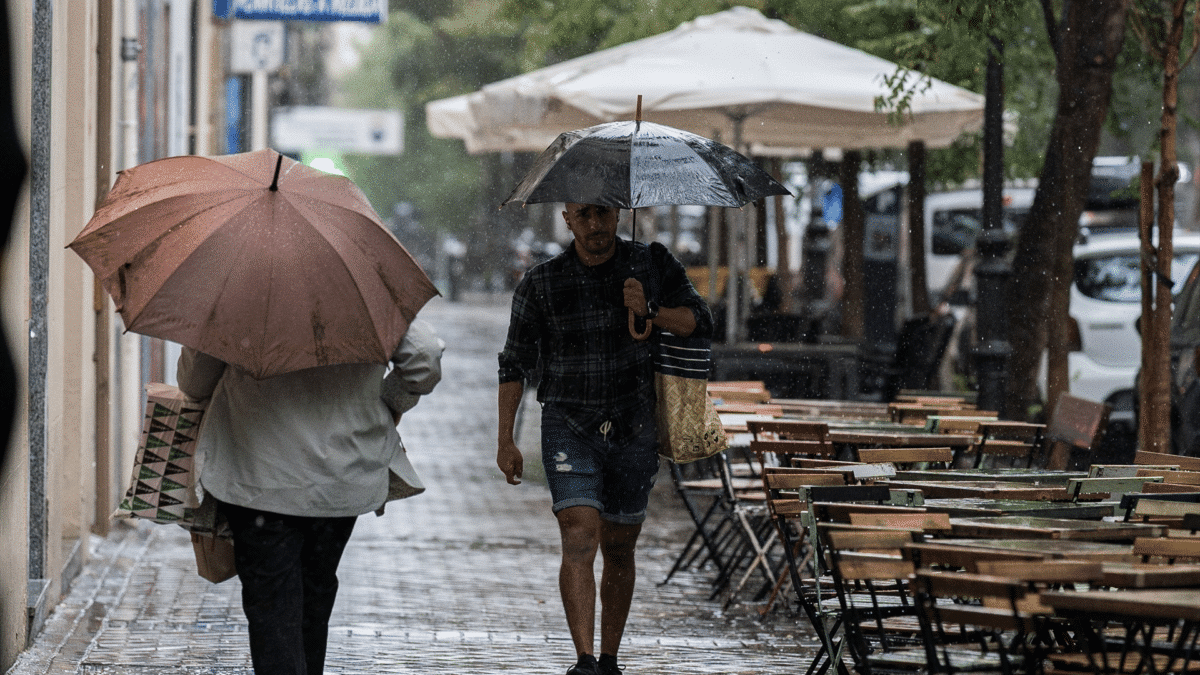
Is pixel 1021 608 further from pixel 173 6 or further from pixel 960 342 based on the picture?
pixel 960 342

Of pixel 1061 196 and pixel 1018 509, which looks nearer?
pixel 1018 509

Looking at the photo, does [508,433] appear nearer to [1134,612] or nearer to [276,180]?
[276,180]

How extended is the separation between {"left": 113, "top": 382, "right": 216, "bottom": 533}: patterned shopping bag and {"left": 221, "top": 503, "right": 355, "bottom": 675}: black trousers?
109mm

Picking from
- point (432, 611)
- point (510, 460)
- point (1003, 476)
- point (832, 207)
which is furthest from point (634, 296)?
point (832, 207)

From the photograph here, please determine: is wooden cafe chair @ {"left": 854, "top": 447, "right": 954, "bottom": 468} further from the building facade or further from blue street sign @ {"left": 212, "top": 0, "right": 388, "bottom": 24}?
blue street sign @ {"left": 212, "top": 0, "right": 388, "bottom": 24}

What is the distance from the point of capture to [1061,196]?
34.0ft

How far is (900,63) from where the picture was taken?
A: 10461 mm

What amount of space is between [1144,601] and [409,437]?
40.2 feet

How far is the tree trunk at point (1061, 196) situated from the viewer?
9922 mm

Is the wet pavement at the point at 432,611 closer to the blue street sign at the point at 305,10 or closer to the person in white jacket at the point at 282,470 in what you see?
the person in white jacket at the point at 282,470

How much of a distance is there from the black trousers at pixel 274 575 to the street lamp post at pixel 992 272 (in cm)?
629

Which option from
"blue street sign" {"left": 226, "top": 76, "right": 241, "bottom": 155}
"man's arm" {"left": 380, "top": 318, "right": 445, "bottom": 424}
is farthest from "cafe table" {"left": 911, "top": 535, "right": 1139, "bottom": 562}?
"blue street sign" {"left": 226, "top": 76, "right": 241, "bottom": 155}

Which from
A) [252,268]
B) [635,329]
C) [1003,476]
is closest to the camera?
[252,268]

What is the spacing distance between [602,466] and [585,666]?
697 millimetres
